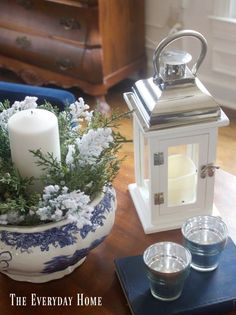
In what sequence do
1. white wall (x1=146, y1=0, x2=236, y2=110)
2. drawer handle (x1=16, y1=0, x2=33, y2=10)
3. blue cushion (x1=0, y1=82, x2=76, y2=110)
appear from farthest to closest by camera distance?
drawer handle (x1=16, y1=0, x2=33, y2=10) → white wall (x1=146, y1=0, x2=236, y2=110) → blue cushion (x1=0, y1=82, x2=76, y2=110)

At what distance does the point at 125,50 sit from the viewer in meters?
2.56

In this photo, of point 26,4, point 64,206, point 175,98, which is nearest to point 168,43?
point 175,98

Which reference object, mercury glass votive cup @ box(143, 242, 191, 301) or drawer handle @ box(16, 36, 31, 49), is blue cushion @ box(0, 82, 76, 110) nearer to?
mercury glass votive cup @ box(143, 242, 191, 301)

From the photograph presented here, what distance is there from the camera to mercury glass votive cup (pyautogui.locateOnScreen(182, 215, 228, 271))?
923 millimetres

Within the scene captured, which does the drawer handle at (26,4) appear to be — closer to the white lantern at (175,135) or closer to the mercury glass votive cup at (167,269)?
the white lantern at (175,135)

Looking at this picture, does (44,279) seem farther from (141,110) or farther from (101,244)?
(141,110)

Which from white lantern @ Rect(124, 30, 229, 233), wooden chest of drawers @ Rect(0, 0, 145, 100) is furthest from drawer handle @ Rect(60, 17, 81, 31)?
white lantern @ Rect(124, 30, 229, 233)

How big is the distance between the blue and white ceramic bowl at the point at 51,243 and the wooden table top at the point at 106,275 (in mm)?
29

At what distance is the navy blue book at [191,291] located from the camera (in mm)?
878

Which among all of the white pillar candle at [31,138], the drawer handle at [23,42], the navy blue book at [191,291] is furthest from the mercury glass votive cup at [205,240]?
the drawer handle at [23,42]

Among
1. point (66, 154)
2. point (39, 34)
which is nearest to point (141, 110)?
point (66, 154)

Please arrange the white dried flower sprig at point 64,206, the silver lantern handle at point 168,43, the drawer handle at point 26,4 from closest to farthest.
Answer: the white dried flower sprig at point 64,206
the silver lantern handle at point 168,43
the drawer handle at point 26,4

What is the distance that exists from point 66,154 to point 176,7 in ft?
5.46

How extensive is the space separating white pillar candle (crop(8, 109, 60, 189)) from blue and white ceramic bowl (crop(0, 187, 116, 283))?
10 centimetres
